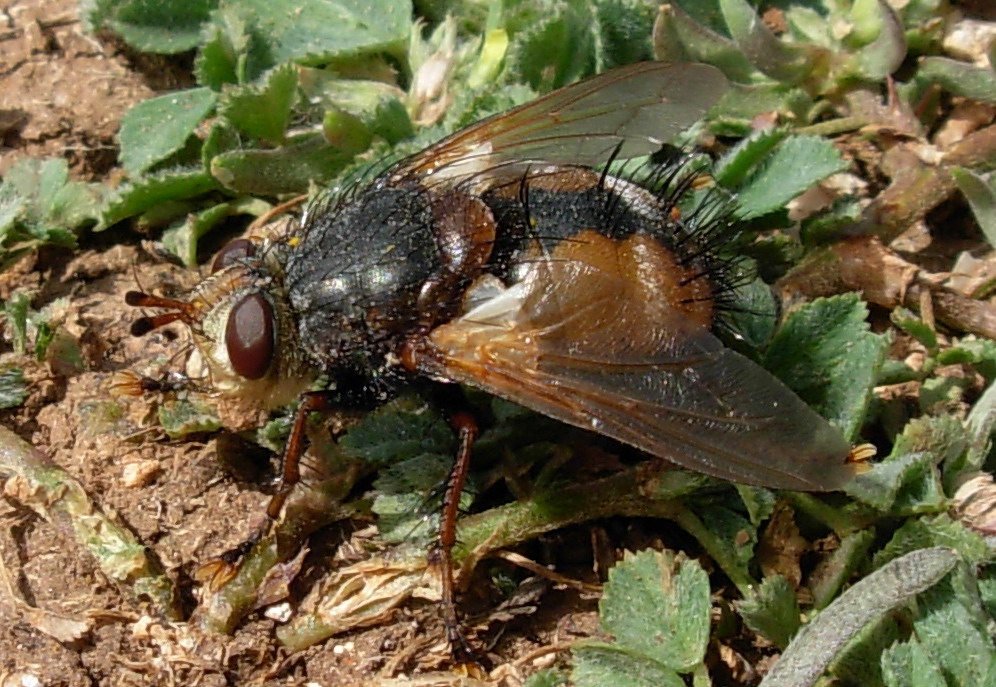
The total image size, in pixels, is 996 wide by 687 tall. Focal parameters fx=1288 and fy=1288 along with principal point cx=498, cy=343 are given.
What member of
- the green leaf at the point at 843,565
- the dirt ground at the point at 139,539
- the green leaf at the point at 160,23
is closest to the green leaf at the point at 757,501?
the green leaf at the point at 843,565

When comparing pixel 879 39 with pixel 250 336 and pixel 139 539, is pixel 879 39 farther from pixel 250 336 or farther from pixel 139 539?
pixel 139 539

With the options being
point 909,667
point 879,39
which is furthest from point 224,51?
point 909,667

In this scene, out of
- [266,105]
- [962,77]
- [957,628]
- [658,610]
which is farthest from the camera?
[962,77]

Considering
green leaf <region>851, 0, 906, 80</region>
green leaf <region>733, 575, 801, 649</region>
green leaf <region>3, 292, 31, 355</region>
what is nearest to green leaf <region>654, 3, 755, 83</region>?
green leaf <region>851, 0, 906, 80</region>

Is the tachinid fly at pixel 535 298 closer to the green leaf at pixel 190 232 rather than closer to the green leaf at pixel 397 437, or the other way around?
the green leaf at pixel 397 437

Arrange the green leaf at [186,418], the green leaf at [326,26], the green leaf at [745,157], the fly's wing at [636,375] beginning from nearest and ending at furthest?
the fly's wing at [636,375]
the green leaf at [186,418]
the green leaf at [745,157]
the green leaf at [326,26]
